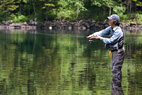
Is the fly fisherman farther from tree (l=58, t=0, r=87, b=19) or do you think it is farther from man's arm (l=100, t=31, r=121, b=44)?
tree (l=58, t=0, r=87, b=19)

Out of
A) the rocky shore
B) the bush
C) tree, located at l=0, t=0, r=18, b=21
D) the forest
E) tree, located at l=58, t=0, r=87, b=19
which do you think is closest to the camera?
the rocky shore

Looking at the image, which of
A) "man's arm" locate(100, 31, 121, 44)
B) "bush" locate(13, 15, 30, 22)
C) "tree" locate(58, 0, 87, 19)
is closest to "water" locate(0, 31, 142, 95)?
"man's arm" locate(100, 31, 121, 44)

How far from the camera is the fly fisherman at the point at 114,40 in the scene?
9547mm

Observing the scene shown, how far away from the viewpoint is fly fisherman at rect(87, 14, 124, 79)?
9.55 meters

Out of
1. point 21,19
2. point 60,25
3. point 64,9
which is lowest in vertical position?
point 60,25

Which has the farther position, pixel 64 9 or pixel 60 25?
pixel 64 9

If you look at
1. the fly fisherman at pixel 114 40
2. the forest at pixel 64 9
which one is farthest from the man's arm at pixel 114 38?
the forest at pixel 64 9

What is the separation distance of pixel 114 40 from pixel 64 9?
57.7m

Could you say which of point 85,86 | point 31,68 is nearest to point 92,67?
point 31,68

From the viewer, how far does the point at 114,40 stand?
9.54 metres

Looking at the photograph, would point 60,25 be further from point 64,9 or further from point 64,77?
point 64,77

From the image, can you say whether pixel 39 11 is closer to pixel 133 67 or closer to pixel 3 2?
pixel 3 2

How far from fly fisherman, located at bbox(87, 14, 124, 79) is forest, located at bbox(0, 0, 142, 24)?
49825 millimetres

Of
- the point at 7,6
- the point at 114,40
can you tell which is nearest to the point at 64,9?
the point at 7,6
